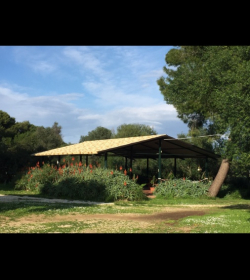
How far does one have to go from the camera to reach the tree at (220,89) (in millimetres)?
10367

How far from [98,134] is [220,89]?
35357mm

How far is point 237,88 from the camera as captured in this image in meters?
11.5

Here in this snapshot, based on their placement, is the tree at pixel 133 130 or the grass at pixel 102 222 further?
the tree at pixel 133 130

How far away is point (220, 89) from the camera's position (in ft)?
51.2

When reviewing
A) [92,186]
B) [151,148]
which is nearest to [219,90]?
[92,186]

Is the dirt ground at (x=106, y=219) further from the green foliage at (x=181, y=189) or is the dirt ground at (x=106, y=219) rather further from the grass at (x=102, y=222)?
the green foliage at (x=181, y=189)

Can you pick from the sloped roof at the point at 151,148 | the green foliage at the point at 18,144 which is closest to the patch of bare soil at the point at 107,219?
the sloped roof at the point at 151,148

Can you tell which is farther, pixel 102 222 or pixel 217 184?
pixel 217 184

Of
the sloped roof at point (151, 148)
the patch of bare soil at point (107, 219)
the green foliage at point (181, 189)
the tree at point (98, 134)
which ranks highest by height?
the tree at point (98, 134)

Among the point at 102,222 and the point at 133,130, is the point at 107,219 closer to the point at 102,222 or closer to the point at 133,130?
the point at 102,222

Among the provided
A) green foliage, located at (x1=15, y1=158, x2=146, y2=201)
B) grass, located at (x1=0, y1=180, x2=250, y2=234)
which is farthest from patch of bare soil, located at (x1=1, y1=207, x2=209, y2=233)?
green foliage, located at (x1=15, y1=158, x2=146, y2=201)

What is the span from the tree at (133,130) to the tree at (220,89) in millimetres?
17322
